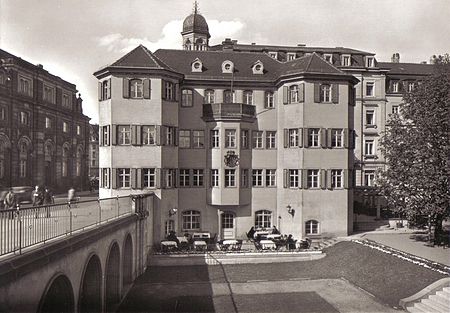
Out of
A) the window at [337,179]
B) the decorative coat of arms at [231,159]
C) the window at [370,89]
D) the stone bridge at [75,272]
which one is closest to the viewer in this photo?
the stone bridge at [75,272]

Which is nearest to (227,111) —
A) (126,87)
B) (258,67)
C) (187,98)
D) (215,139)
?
(215,139)

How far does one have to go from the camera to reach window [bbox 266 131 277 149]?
113 ft

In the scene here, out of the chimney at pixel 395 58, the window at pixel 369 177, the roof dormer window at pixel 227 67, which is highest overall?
the chimney at pixel 395 58

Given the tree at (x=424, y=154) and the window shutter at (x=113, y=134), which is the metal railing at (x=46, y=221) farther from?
the tree at (x=424, y=154)

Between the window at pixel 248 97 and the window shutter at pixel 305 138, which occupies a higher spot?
the window at pixel 248 97

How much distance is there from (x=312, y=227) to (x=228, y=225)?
6.33m

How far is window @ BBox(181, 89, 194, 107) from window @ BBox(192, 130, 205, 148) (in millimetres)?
2157

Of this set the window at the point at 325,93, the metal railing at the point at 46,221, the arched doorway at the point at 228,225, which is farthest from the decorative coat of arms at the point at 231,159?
Answer: the metal railing at the point at 46,221

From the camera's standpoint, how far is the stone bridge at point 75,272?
8898 millimetres

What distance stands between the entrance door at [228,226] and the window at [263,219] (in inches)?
74.4

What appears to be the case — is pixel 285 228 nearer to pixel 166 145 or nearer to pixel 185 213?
pixel 185 213

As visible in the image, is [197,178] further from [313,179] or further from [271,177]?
[313,179]

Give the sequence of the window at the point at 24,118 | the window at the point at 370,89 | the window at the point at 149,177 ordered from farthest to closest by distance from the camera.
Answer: the window at the point at 370,89 → the window at the point at 24,118 → the window at the point at 149,177

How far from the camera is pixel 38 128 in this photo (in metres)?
39.7
